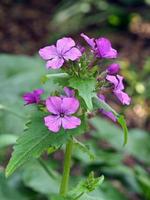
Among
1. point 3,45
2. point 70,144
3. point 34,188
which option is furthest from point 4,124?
point 3,45

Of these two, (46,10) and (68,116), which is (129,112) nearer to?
(46,10)

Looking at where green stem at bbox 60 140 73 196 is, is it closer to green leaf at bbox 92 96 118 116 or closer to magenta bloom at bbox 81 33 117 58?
green leaf at bbox 92 96 118 116

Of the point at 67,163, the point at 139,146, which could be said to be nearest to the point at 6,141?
the point at 67,163

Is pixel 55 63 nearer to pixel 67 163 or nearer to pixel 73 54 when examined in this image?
pixel 73 54

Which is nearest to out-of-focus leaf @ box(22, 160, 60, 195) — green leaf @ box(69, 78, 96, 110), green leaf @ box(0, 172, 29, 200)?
green leaf @ box(0, 172, 29, 200)

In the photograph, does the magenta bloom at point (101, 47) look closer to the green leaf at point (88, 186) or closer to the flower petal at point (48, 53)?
the flower petal at point (48, 53)
